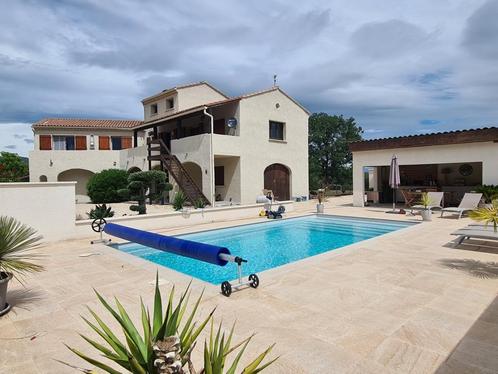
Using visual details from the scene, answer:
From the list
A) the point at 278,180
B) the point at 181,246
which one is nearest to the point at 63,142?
the point at 278,180

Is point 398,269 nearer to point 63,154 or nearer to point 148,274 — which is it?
point 148,274

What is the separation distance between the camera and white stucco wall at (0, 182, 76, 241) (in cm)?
918

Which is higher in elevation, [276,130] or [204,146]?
[276,130]

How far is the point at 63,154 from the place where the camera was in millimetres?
28391

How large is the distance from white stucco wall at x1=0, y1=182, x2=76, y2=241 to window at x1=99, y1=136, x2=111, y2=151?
2272 cm

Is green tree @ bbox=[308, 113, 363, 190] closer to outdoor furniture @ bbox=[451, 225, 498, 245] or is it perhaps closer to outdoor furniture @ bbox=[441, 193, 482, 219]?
outdoor furniture @ bbox=[441, 193, 482, 219]

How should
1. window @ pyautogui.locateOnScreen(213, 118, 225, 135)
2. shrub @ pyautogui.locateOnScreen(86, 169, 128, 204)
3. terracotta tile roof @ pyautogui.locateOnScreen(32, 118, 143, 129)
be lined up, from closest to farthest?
window @ pyautogui.locateOnScreen(213, 118, 225, 135)
shrub @ pyautogui.locateOnScreen(86, 169, 128, 204)
terracotta tile roof @ pyautogui.locateOnScreen(32, 118, 143, 129)

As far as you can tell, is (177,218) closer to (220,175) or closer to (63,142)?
(220,175)

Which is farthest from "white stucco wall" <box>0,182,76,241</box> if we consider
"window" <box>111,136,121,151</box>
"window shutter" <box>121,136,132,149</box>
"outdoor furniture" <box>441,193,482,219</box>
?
"window shutter" <box>121,136,132,149</box>

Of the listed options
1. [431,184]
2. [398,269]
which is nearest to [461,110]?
[431,184]

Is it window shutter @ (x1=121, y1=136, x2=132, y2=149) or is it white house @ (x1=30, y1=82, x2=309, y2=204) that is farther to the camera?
window shutter @ (x1=121, y1=136, x2=132, y2=149)

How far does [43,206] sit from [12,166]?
1133 inches

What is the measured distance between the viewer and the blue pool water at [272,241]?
840 centimetres

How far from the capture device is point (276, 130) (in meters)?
23.2
